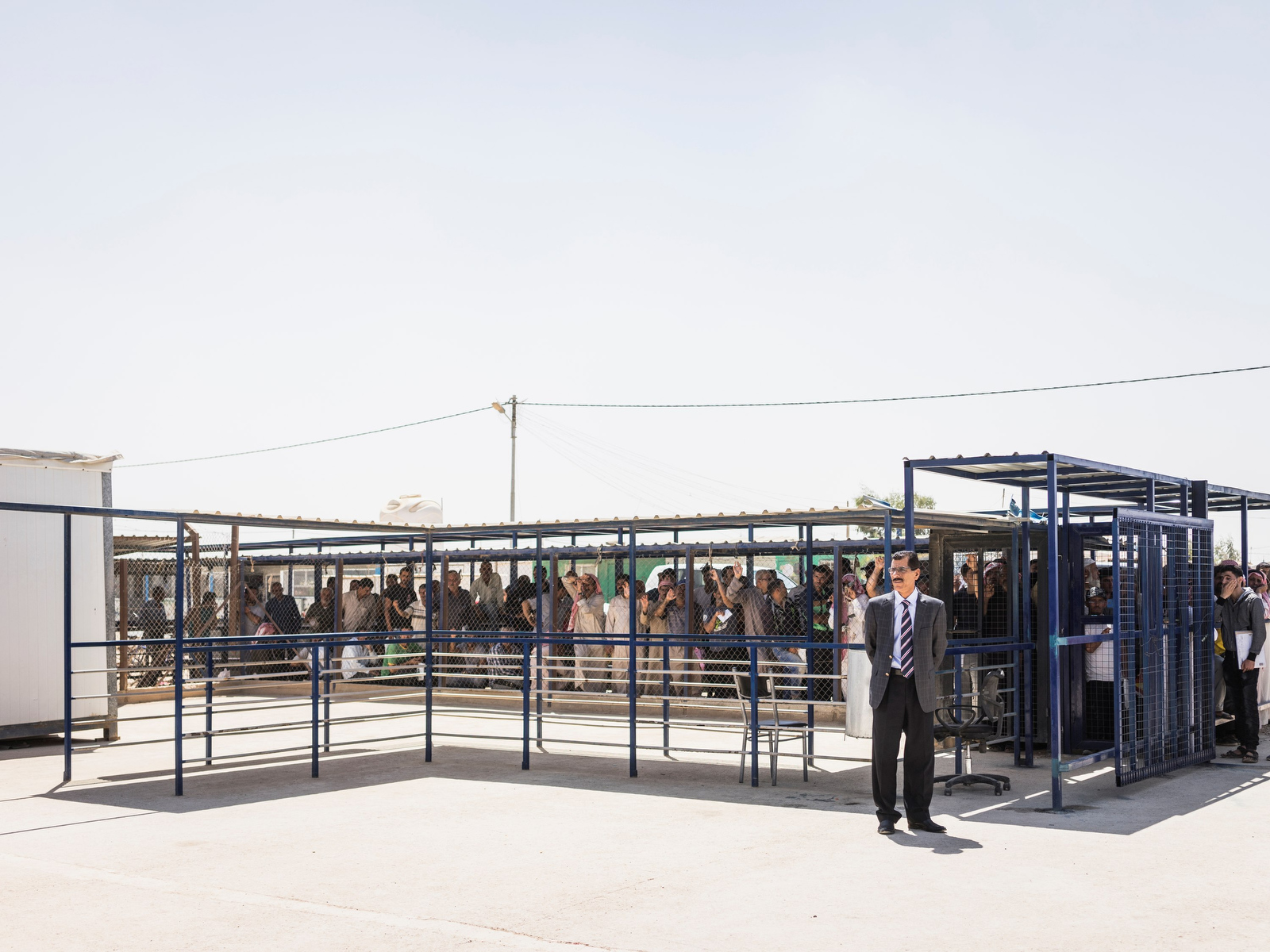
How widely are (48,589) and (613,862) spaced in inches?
361

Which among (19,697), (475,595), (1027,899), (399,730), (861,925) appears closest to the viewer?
(861,925)

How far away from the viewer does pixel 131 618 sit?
69.3 feet

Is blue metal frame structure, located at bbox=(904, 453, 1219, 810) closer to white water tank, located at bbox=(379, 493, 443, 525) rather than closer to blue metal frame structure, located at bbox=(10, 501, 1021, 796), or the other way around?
blue metal frame structure, located at bbox=(10, 501, 1021, 796)

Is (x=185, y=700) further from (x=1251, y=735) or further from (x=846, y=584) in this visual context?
(x=1251, y=735)

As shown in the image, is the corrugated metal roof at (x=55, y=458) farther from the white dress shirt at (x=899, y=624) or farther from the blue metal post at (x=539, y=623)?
the white dress shirt at (x=899, y=624)

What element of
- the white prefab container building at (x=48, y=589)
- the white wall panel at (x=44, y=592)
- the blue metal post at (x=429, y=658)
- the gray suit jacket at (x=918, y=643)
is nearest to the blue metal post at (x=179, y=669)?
the blue metal post at (x=429, y=658)

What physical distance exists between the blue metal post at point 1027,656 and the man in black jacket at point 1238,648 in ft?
6.50

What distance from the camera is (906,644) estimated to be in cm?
891

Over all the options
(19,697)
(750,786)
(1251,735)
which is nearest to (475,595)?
(19,697)

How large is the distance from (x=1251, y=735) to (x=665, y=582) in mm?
7574

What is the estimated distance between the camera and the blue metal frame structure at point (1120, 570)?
9.95 metres

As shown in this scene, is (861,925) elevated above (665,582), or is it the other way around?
(665,582)

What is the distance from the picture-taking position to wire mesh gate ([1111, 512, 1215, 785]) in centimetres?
1073

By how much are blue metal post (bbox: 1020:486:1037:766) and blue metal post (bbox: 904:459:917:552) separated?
2246mm
